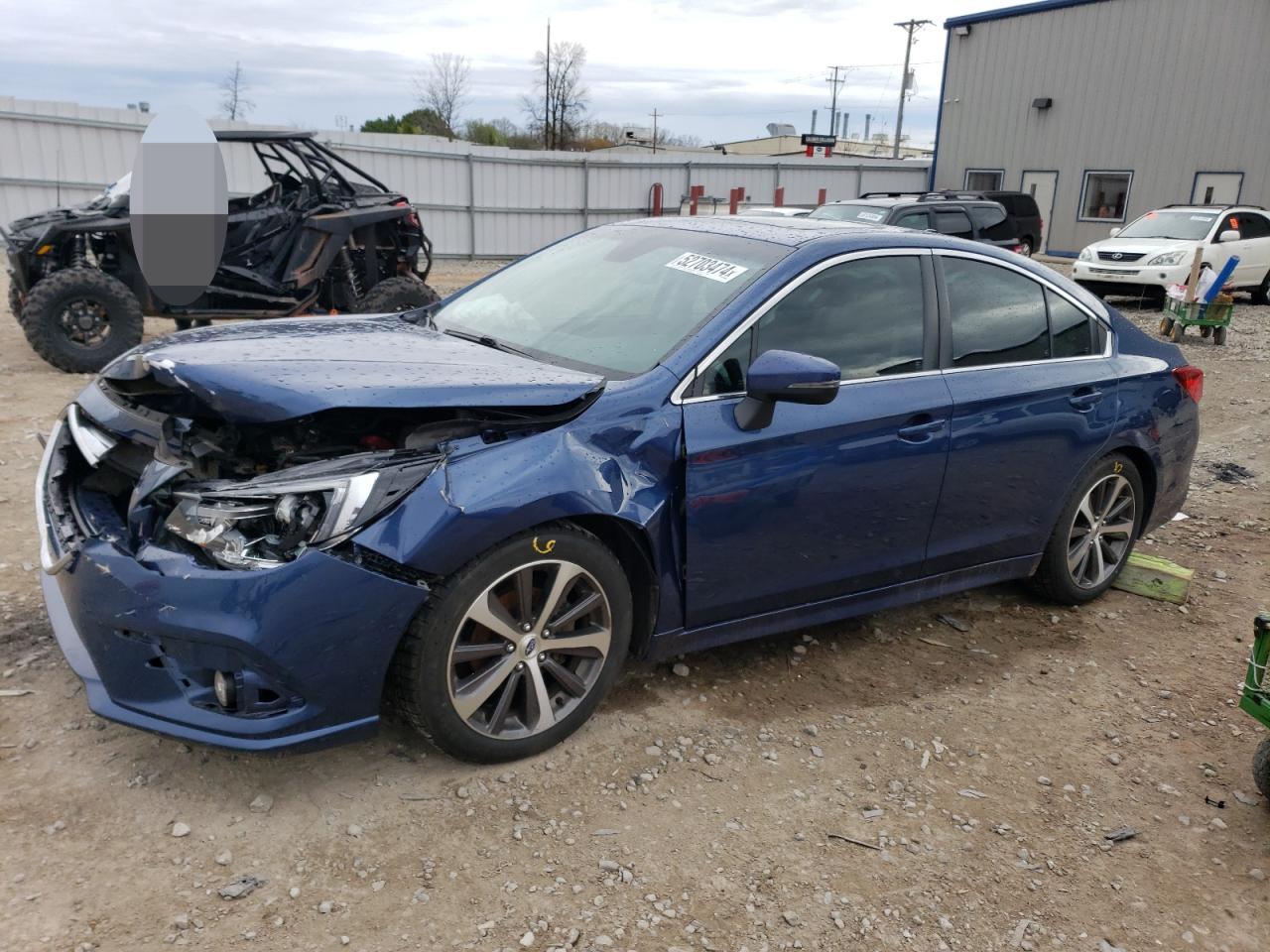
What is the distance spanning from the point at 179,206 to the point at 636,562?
21.8 ft

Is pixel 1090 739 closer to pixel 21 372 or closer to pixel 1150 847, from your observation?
pixel 1150 847

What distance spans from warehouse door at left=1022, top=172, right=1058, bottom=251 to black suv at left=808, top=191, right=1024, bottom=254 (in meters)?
12.1

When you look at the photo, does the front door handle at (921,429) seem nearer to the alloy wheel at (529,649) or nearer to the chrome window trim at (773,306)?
the chrome window trim at (773,306)

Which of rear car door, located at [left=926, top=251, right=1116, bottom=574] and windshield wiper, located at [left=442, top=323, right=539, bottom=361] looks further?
rear car door, located at [left=926, top=251, right=1116, bottom=574]

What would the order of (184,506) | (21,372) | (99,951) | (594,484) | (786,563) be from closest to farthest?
(99,951) < (184,506) < (594,484) < (786,563) < (21,372)

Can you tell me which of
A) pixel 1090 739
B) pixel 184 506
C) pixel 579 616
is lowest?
pixel 1090 739

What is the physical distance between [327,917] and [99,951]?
19.7 inches

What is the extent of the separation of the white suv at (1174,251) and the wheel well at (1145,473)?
1213 centimetres

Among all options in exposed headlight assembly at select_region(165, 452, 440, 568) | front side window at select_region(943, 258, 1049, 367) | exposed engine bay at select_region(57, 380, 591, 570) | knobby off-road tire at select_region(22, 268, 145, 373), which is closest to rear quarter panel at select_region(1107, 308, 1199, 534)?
front side window at select_region(943, 258, 1049, 367)

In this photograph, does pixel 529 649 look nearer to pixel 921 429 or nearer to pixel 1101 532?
pixel 921 429

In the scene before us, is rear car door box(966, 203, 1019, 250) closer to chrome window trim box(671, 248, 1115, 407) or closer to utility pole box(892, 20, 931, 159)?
chrome window trim box(671, 248, 1115, 407)

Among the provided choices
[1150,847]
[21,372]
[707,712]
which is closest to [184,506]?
[707,712]

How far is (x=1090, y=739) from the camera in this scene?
3.51 m

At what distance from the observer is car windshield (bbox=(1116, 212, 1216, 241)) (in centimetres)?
1598
